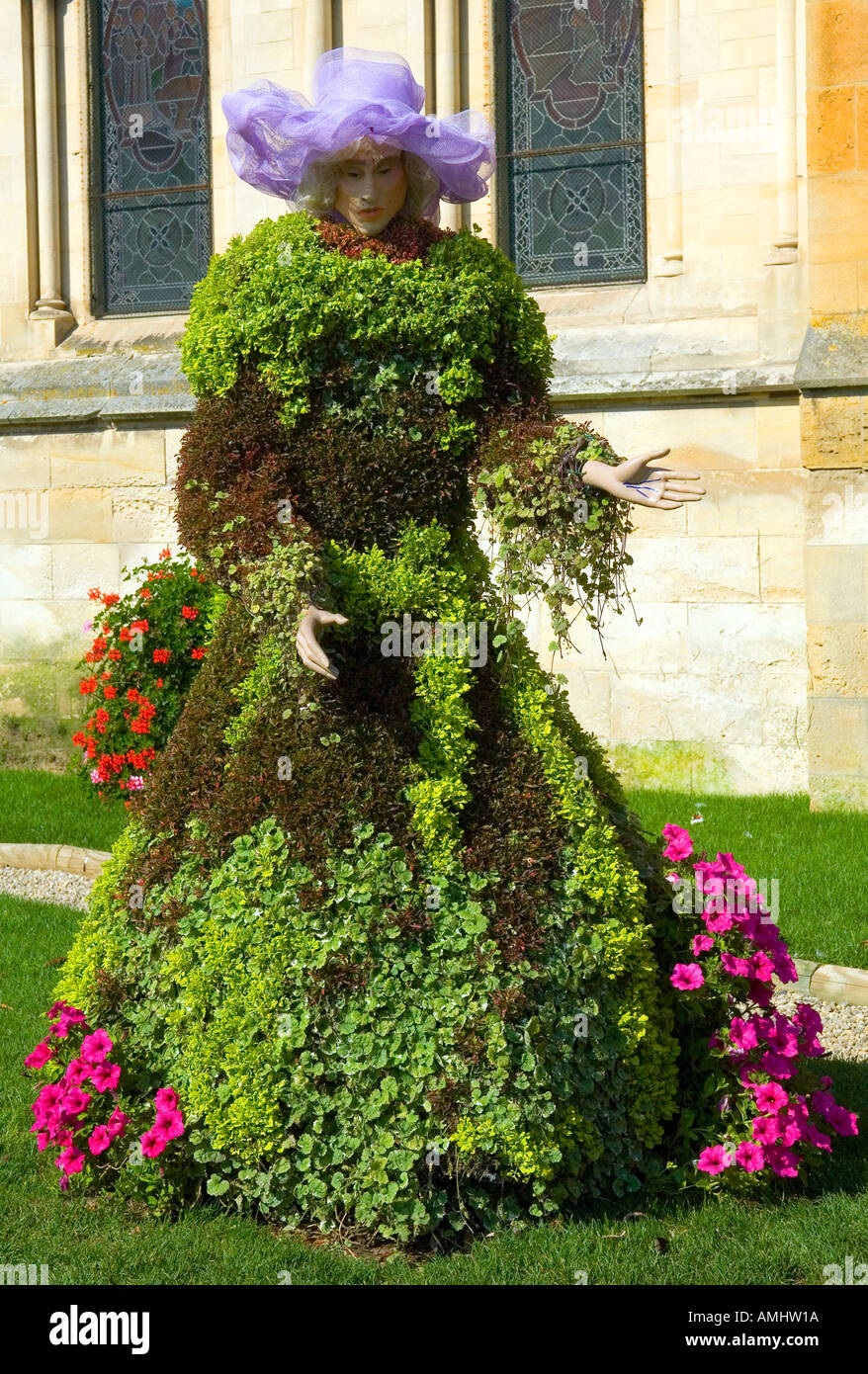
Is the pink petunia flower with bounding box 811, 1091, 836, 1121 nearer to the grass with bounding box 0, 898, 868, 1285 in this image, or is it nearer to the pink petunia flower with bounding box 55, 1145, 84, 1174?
the grass with bounding box 0, 898, 868, 1285

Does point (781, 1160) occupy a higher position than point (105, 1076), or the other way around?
point (105, 1076)

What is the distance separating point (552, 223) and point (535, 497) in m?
6.46

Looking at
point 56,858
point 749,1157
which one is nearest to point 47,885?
point 56,858

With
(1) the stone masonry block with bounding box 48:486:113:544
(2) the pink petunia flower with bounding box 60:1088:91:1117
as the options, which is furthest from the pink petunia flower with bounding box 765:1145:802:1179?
(1) the stone masonry block with bounding box 48:486:113:544

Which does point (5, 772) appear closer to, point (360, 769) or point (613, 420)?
point (613, 420)

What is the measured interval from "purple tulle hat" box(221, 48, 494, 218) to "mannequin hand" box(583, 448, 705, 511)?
865 mm

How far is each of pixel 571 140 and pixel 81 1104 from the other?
7.30 m

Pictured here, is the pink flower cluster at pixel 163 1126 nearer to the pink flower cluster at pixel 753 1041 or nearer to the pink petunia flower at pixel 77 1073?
the pink petunia flower at pixel 77 1073

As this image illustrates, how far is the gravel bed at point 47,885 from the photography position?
24.5ft

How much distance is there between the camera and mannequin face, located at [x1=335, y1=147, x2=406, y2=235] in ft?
12.3

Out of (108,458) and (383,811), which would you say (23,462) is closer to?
(108,458)

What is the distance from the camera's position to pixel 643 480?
11.6ft

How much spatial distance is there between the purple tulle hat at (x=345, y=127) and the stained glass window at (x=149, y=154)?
7.04 m

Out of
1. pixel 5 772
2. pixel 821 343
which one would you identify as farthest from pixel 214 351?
pixel 5 772
